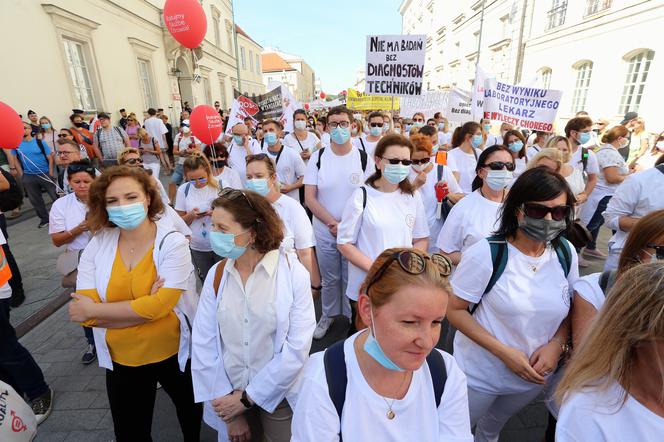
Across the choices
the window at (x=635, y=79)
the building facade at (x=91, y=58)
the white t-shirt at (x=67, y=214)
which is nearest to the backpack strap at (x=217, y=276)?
the white t-shirt at (x=67, y=214)

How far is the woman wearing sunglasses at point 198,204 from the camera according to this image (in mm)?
3719

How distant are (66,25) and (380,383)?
13194 millimetres

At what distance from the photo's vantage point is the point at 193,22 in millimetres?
7461

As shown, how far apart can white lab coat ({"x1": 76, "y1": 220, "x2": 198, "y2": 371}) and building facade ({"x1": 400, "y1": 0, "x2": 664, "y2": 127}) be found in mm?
7956

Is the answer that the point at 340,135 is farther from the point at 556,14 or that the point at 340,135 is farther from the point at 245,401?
the point at 556,14

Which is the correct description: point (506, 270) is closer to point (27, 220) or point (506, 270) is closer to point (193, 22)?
point (193, 22)

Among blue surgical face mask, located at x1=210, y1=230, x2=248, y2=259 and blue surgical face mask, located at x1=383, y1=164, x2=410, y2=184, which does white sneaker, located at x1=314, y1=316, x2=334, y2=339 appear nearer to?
blue surgical face mask, located at x1=383, y1=164, x2=410, y2=184

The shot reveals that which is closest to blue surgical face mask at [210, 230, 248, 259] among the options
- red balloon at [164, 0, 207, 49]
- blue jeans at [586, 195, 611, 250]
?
blue jeans at [586, 195, 611, 250]

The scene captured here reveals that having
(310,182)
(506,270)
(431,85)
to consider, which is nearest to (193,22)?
(310,182)

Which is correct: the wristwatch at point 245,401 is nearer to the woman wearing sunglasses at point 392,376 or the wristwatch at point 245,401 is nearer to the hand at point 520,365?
the woman wearing sunglasses at point 392,376

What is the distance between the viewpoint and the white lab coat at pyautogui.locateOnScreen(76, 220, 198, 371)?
6.66 feet

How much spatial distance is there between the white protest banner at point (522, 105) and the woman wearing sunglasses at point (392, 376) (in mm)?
5569

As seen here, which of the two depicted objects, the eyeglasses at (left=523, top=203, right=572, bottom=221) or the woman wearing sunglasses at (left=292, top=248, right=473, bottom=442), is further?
the eyeglasses at (left=523, top=203, right=572, bottom=221)

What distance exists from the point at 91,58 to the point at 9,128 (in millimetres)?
8995
